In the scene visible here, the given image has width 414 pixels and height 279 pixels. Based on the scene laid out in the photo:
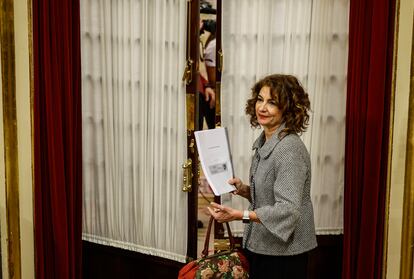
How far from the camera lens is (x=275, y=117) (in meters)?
2.01

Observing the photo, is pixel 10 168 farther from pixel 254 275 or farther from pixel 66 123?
pixel 254 275

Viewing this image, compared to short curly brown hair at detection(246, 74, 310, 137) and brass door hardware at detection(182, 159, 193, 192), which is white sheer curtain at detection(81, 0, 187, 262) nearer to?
brass door hardware at detection(182, 159, 193, 192)

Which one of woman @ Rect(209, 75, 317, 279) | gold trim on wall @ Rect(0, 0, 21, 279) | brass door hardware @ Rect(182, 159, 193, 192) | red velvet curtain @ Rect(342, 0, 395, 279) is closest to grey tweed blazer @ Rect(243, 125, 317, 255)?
woman @ Rect(209, 75, 317, 279)

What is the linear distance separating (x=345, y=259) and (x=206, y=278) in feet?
2.97

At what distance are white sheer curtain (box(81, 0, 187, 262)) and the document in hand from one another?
2.24 feet

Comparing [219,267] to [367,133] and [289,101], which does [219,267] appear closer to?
[289,101]

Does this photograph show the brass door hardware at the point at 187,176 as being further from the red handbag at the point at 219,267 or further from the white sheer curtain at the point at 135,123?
the red handbag at the point at 219,267

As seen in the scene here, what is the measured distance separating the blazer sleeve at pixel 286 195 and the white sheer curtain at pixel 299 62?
843 millimetres

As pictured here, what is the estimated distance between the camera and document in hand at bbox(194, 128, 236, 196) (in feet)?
6.68

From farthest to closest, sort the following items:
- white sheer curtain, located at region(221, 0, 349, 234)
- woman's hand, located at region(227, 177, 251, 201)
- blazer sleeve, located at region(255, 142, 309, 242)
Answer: white sheer curtain, located at region(221, 0, 349, 234), woman's hand, located at region(227, 177, 251, 201), blazer sleeve, located at region(255, 142, 309, 242)

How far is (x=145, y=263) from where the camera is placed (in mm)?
2969

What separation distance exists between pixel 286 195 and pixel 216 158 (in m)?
0.35

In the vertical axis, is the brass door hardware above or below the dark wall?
above

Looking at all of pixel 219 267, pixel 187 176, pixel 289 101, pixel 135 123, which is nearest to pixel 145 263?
pixel 187 176
